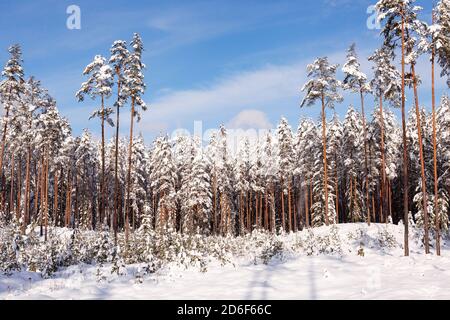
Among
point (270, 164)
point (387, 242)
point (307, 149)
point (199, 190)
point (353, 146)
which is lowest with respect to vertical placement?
point (387, 242)

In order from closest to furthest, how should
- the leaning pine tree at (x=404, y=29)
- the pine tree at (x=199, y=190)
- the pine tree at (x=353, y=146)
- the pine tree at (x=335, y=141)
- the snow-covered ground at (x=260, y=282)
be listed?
1. the snow-covered ground at (x=260, y=282)
2. the leaning pine tree at (x=404, y=29)
3. the pine tree at (x=353, y=146)
4. the pine tree at (x=335, y=141)
5. the pine tree at (x=199, y=190)

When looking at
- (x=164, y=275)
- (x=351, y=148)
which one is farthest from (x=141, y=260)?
(x=351, y=148)

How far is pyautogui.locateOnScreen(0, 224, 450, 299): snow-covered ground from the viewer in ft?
34.4

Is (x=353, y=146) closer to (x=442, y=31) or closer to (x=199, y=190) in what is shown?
(x=199, y=190)

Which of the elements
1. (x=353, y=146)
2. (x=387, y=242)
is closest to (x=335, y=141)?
(x=353, y=146)

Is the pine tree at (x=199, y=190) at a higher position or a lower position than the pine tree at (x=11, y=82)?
lower

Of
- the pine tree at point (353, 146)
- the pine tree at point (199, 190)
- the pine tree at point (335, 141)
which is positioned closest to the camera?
the pine tree at point (353, 146)

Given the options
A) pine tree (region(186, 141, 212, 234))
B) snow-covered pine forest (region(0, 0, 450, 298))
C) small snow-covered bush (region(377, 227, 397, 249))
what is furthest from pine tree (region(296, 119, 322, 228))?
small snow-covered bush (region(377, 227, 397, 249))

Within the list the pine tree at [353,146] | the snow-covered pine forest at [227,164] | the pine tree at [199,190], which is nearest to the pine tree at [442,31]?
the snow-covered pine forest at [227,164]

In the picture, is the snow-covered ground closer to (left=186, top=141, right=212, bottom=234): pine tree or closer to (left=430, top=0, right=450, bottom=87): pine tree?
(left=430, top=0, right=450, bottom=87): pine tree

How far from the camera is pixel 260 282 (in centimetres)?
1221

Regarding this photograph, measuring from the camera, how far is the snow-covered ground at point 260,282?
10484 mm

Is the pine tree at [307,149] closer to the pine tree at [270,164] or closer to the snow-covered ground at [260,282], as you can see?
the pine tree at [270,164]
